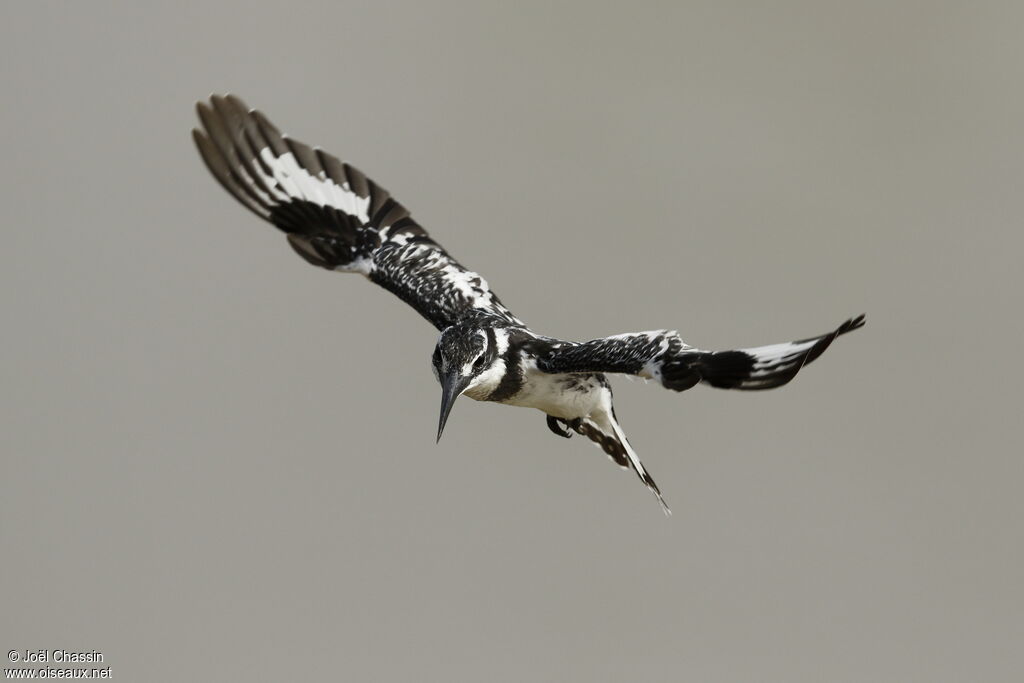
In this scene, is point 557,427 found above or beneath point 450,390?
above

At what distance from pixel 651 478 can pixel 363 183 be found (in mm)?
1688

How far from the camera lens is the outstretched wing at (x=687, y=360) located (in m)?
3.20

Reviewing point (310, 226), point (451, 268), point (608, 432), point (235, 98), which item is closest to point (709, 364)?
point (608, 432)

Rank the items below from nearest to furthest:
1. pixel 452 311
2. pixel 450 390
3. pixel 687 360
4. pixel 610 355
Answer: pixel 687 360, pixel 610 355, pixel 450 390, pixel 452 311

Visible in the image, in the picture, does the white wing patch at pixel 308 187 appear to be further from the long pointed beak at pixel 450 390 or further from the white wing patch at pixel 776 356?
the white wing patch at pixel 776 356

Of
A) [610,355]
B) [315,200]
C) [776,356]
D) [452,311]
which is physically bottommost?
[776,356]

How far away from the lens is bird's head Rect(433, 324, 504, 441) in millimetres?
3893

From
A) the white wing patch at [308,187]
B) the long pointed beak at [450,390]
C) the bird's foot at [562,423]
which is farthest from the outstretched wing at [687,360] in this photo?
the white wing patch at [308,187]

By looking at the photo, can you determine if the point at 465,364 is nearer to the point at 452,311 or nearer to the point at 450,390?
the point at 450,390

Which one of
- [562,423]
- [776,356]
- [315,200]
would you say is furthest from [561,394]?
[315,200]

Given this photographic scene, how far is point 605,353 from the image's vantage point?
3.74m

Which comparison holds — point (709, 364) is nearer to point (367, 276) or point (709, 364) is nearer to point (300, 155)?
point (367, 276)

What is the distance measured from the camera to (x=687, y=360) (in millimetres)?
3520

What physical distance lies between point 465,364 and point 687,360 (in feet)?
2.43
